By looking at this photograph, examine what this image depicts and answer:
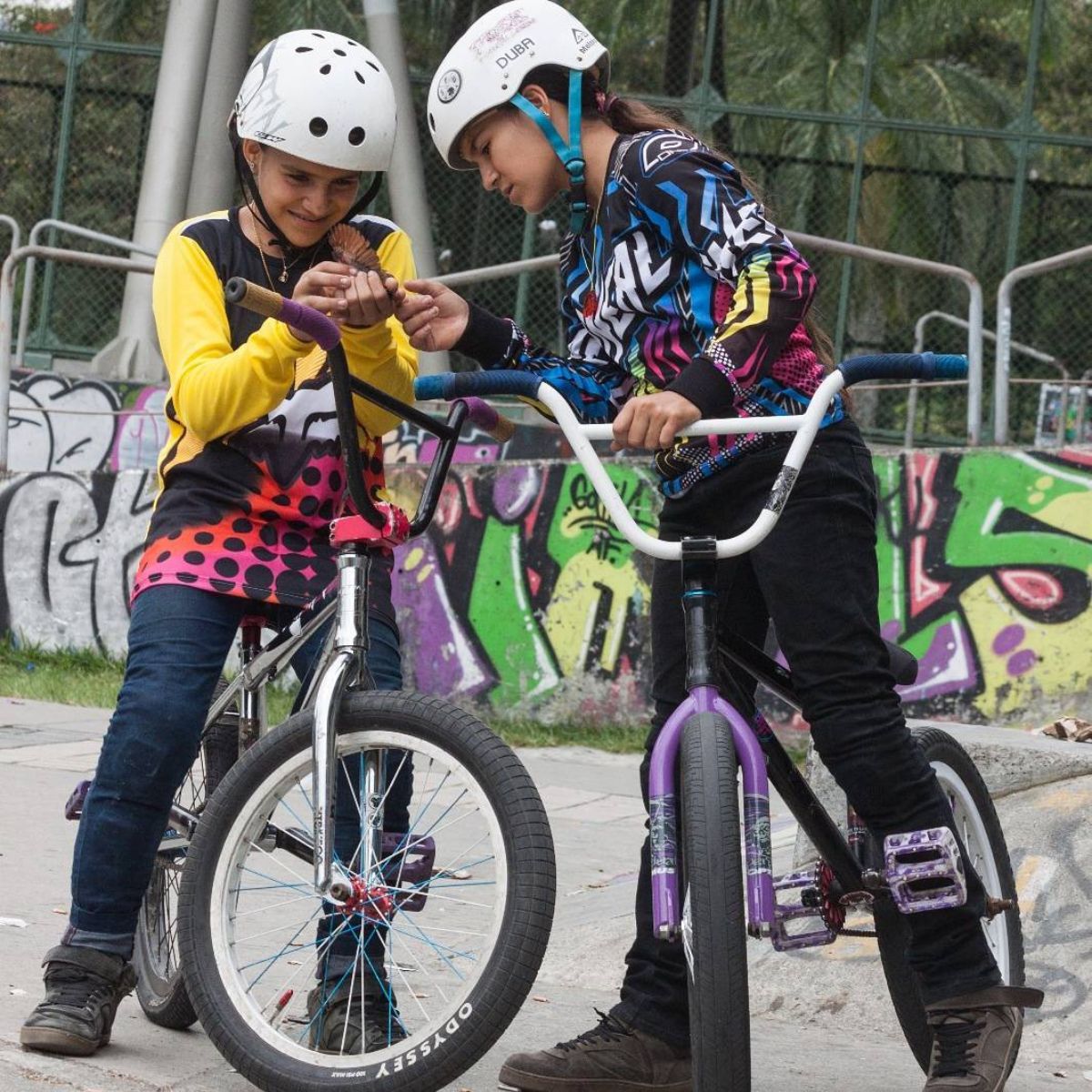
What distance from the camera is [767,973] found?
12.4 ft

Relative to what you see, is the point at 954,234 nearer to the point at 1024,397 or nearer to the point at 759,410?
the point at 1024,397

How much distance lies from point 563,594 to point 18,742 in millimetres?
2415

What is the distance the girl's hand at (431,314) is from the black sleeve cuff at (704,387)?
473mm

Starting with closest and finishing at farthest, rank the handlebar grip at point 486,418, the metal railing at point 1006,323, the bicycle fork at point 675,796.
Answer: the bicycle fork at point 675,796
the handlebar grip at point 486,418
the metal railing at point 1006,323

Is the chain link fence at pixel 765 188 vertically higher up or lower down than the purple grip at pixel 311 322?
higher up

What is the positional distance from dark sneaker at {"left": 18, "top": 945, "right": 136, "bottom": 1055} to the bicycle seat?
142cm

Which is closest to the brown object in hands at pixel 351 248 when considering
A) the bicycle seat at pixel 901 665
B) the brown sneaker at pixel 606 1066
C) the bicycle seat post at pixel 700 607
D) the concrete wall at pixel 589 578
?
the bicycle seat post at pixel 700 607

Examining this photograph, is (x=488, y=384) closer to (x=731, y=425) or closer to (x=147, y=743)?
(x=731, y=425)

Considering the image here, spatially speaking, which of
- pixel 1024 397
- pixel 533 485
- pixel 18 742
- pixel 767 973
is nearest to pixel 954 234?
pixel 1024 397

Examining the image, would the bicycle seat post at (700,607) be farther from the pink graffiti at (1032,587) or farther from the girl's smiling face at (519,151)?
the pink graffiti at (1032,587)

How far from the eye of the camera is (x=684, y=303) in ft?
9.43

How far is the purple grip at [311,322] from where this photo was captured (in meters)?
2.62

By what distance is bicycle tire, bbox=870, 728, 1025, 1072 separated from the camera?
3.00 m

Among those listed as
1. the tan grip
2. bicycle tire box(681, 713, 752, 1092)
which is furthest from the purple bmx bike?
the tan grip
